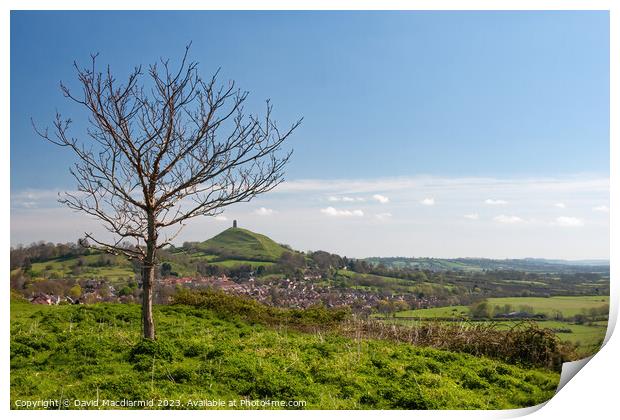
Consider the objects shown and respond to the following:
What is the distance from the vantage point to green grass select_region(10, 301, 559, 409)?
25.3 feet

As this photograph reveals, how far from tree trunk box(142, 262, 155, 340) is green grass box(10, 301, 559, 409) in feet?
0.93

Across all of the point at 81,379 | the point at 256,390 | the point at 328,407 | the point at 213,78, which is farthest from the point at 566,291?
the point at 81,379

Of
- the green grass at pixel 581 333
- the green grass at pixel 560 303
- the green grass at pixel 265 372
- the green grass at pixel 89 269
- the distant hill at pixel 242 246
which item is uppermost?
the distant hill at pixel 242 246

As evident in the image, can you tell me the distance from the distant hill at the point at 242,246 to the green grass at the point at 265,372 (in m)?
2.14

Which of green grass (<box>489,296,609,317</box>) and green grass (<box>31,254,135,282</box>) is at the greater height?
green grass (<box>31,254,135,282</box>)

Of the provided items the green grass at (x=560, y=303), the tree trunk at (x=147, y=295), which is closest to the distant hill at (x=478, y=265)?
the green grass at (x=560, y=303)

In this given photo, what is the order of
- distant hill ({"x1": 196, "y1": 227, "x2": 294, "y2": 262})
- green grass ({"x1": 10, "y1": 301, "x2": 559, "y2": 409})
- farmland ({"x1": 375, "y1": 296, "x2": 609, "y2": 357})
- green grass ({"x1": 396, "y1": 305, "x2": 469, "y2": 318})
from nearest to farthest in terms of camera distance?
green grass ({"x1": 10, "y1": 301, "x2": 559, "y2": 409}), farmland ({"x1": 375, "y1": 296, "x2": 609, "y2": 357}), distant hill ({"x1": 196, "y1": 227, "x2": 294, "y2": 262}), green grass ({"x1": 396, "y1": 305, "x2": 469, "y2": 318})

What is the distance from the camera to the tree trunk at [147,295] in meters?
8.75

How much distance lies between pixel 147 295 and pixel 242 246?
11.4ft

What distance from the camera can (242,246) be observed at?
12094mm

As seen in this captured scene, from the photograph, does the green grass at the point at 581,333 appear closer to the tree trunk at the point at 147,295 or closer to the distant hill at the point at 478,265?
the distant hill at the point at 478,265

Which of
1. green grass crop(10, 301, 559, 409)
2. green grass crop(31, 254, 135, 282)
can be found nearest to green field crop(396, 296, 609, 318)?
green grass crop(10, 301, 559, 409)

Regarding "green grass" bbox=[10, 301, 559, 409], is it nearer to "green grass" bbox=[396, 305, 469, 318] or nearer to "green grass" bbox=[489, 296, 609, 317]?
"green grass" bbox=[489, 296, 609, 317]
